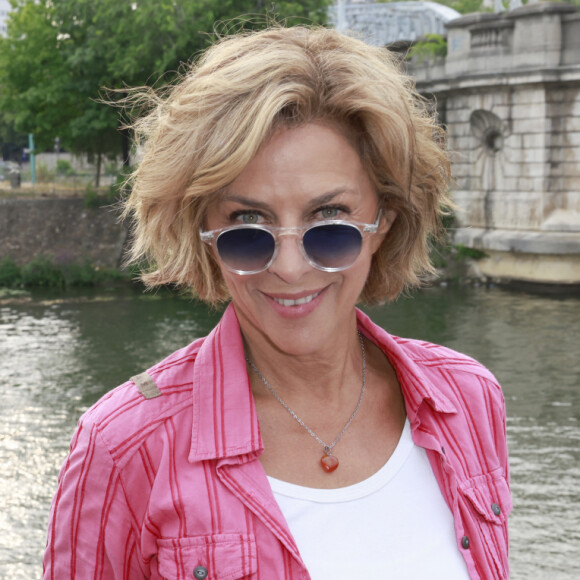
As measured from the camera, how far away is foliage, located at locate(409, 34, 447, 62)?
20859mm

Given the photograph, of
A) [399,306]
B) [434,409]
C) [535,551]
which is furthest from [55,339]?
[434,409]

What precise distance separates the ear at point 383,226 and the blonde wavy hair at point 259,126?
2cm

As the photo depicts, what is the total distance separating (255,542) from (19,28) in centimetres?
2630

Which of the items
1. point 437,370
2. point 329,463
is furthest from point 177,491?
point 437,370

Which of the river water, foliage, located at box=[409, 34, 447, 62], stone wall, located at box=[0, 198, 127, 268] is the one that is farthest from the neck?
stone wall, located at box=[0, 198, 127, 268]

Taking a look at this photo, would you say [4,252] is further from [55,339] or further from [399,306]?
[399,306]

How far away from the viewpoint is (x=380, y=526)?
1.96 m

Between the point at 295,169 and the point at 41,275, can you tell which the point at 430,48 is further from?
the point at 295,169

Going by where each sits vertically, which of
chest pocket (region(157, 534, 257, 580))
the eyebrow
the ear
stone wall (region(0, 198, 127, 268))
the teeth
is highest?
the eyebrow

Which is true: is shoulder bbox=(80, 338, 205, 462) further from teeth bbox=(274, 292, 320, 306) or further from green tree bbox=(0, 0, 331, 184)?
green tree bbox=(0, 0, 331, 184)

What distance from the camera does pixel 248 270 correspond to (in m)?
1.97

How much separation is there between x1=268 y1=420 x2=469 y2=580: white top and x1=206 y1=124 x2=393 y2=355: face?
29cm

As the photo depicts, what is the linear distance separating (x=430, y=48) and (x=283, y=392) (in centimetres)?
1963

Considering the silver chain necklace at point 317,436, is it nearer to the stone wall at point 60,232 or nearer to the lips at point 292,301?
the lips at point 292,301
